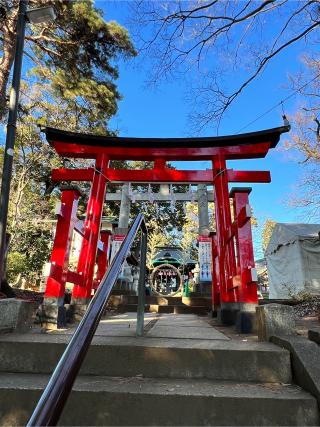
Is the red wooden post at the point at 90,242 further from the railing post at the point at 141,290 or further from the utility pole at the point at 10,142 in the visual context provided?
the railing post at the point at 141,290

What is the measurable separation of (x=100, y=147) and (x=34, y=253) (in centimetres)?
1293

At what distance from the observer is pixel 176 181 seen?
5.70 m

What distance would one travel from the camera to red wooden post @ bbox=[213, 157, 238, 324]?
4247 millimetres

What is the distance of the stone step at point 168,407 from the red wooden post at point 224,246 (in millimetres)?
2285

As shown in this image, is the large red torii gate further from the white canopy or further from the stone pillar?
the white canopy

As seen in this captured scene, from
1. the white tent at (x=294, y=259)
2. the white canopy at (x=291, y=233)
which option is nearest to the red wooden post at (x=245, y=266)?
the white tent at (x=294, y=259)

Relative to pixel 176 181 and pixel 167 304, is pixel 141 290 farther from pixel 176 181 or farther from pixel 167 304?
pixel 167 304

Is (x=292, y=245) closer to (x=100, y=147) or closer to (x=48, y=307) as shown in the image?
(x=100, y=147)

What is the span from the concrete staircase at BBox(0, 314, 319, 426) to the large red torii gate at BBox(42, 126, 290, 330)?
1269 millimetres

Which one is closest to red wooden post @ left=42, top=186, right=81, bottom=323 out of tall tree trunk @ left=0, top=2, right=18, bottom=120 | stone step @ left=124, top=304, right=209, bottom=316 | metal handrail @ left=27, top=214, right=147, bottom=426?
metal handrail @ left=27, top=214, right=147, bottom=426

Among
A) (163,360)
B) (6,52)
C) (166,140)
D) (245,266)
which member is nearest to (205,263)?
(166,140)

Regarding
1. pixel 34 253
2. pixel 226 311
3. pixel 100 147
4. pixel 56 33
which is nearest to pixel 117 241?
pixel 100 147

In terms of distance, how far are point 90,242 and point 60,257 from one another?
0.98 m

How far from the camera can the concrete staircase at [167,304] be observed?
625 cm
